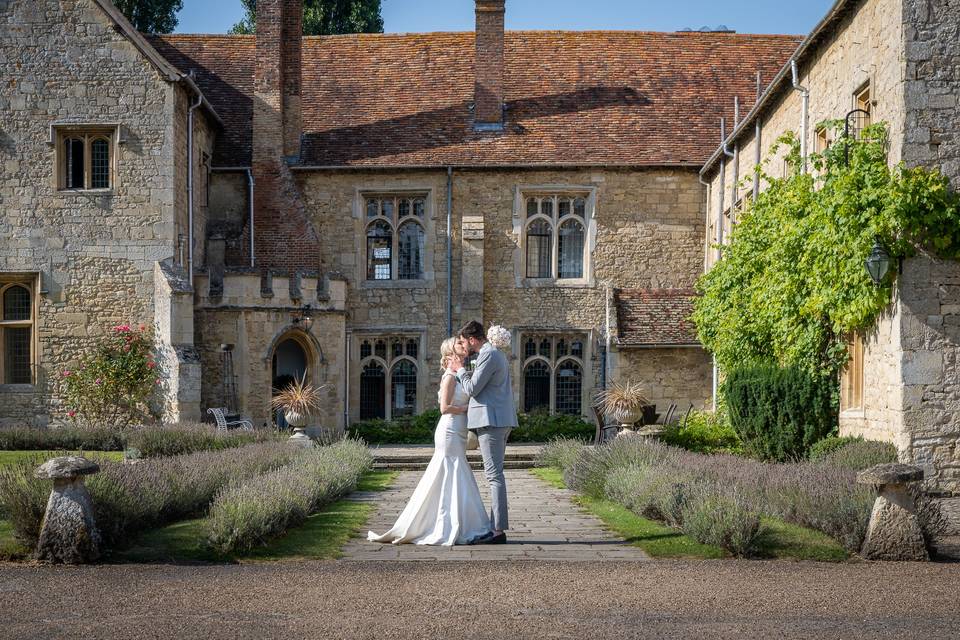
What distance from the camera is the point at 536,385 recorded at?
23.4 m

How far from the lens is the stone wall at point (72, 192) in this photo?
19.8 meters

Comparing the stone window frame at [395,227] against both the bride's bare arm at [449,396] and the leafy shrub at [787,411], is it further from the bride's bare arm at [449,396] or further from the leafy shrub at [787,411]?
the bride's bare arm at [449,396]

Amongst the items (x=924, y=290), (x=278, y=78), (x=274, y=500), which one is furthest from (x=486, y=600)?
(x=278, y=78)

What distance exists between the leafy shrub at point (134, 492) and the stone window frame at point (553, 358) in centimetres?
1154

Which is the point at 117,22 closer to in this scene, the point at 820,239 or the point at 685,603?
the point at 820,239

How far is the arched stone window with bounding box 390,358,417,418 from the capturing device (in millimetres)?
23094

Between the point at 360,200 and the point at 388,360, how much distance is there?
3489mm

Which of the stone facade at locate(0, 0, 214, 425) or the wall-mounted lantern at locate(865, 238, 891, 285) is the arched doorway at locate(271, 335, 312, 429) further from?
the wall-mounted lantern at locate(865, 238, 891, 285)

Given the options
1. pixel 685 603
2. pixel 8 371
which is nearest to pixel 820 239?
pixel 685 603

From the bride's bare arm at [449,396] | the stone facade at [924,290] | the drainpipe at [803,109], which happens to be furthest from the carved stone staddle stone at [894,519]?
the drainpipe at [803,109]

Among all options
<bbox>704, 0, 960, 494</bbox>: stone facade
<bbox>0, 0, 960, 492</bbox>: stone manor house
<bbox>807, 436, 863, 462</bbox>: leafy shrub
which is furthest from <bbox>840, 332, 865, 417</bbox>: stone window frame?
<bbox>0, 0, 960, 492</bbox>: stone manor house

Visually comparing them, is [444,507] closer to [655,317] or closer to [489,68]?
[655,317]

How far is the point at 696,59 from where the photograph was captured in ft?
82.2

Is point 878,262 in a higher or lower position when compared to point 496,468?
higher
